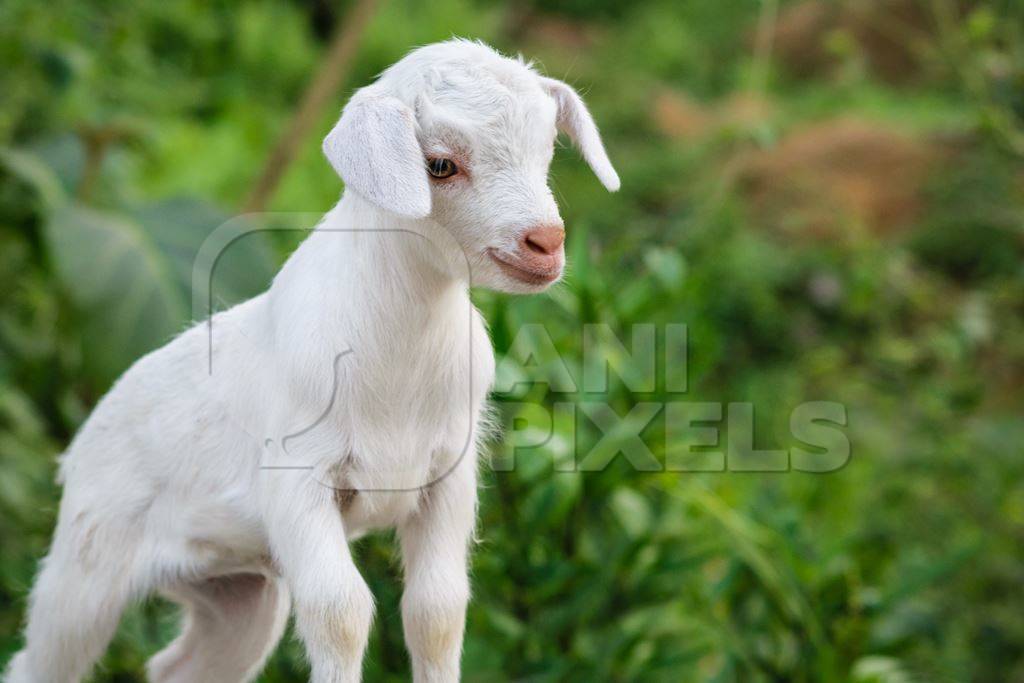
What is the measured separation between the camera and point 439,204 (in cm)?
125

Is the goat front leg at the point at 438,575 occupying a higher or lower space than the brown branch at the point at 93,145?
lower

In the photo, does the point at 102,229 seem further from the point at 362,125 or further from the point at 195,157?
the point at 195,157

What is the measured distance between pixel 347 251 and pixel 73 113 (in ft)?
12.4

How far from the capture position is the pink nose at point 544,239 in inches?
47.4

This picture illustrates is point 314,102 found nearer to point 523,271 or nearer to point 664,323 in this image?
point 664,323

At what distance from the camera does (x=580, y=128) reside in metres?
1.36

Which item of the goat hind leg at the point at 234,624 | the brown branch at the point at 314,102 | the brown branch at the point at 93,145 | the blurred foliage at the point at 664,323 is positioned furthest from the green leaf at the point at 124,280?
the goat hind leg at the point at 234,624

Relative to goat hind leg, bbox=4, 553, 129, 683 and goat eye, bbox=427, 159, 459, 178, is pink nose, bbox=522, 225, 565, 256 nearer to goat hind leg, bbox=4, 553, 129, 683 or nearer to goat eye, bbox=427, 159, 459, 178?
goat eye, bbox=427, 159, 459, 178

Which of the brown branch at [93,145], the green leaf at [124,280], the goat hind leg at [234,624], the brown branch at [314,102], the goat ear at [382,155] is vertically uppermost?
the brown branch at [314,102]

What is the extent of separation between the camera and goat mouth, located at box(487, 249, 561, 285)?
1.22 meters

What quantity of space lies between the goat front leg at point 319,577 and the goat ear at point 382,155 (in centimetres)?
34

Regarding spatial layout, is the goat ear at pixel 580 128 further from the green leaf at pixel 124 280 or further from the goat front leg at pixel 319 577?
the green leaf at pixel 124 280

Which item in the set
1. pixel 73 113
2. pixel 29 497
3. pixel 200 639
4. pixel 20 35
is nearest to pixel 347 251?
pixel 200 639

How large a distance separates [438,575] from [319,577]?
0.15m
